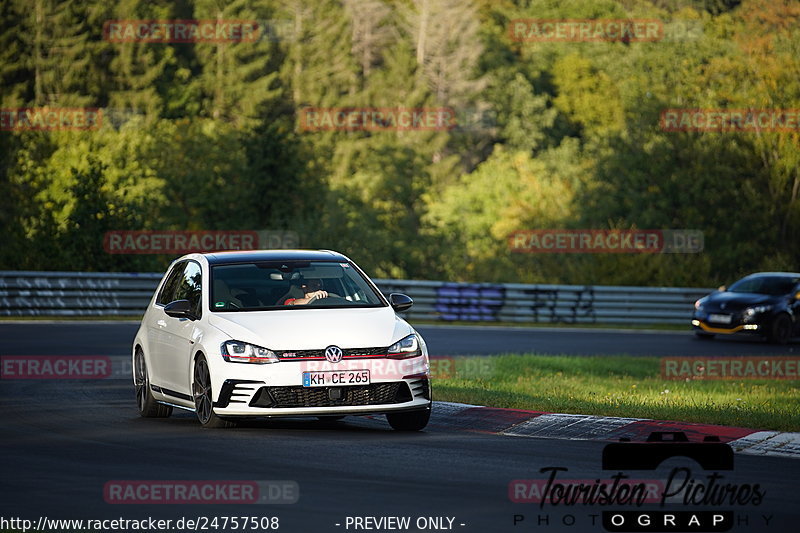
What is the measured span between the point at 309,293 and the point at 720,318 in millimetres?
18974

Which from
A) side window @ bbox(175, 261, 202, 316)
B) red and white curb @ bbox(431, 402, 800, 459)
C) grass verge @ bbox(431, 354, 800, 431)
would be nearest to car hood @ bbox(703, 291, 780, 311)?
grass verge @ bbox(431, 354, 800, 431)

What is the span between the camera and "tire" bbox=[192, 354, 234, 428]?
45.2ft

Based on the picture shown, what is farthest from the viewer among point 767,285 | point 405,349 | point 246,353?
point 767,285

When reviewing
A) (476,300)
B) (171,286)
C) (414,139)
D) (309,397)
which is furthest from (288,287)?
(414,139)

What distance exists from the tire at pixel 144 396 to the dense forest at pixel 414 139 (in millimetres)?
25475

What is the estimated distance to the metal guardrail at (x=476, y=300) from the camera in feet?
116

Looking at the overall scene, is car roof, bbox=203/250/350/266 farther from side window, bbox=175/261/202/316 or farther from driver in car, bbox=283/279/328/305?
driver in car, bbox=283/279/328/305

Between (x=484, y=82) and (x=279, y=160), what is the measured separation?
45.5 meters

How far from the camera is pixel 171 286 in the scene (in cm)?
1591

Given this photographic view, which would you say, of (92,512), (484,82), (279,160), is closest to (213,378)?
(92,512)

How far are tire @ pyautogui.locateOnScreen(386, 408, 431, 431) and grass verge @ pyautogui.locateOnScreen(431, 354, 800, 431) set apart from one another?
187 centimetres

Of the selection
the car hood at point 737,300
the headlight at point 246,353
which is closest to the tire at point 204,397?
the headlight at point 246,353

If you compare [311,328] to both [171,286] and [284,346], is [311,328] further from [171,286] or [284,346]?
[171,286]

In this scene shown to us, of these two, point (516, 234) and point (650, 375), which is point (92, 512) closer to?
point (650, 375)
